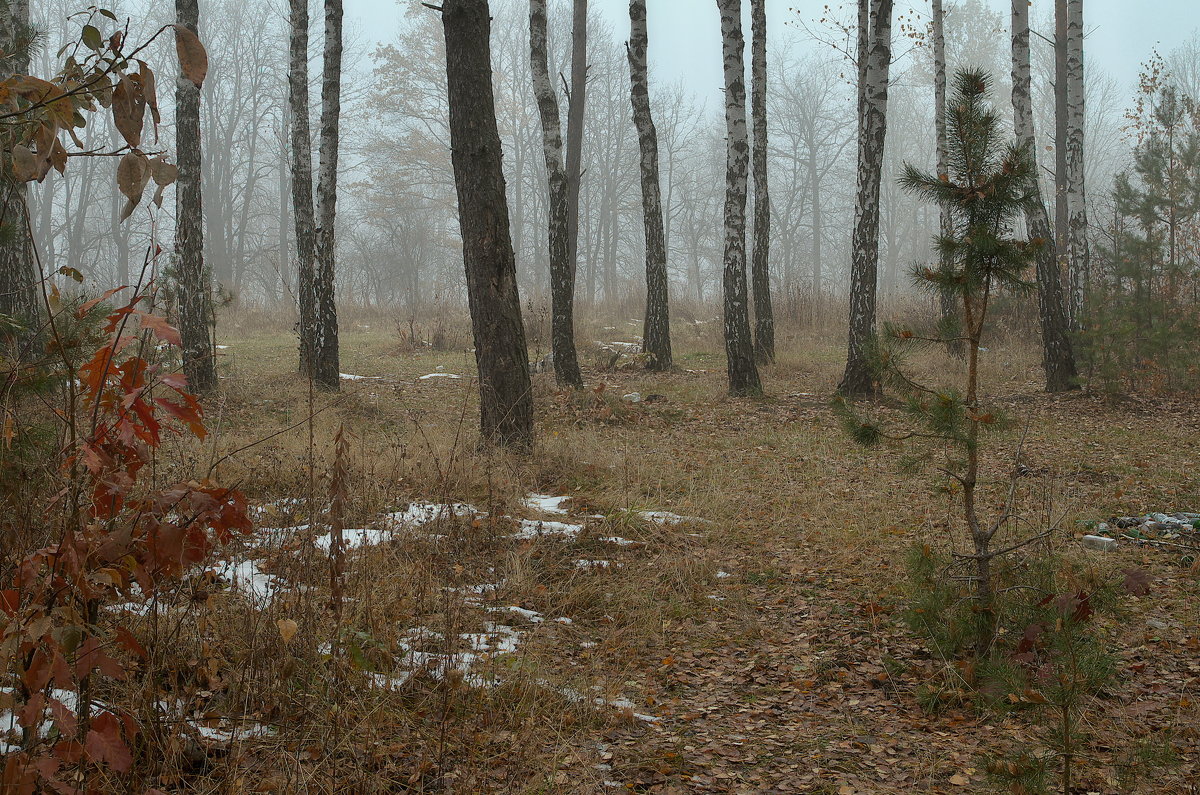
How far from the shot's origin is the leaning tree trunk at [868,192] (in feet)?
30.7

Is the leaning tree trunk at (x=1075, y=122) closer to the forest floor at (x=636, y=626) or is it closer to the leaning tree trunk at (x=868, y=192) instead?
the leaning tree trunk at (x=868, y=192)

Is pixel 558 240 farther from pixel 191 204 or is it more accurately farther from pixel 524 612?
pixel 524 612

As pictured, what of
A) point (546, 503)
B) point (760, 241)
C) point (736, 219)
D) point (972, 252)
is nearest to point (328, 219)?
point (736, 219)

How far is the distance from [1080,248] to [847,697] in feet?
36.7

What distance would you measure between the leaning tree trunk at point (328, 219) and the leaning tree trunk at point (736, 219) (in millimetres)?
4973

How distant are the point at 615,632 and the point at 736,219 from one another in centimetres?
749

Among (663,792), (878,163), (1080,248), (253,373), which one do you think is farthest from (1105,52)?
(663,792)

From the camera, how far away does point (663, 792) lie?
2.58 m

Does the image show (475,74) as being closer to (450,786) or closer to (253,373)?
(450,786)

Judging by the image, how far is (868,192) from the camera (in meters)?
9.59

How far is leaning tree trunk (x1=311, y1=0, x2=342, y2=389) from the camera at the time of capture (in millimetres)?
10133

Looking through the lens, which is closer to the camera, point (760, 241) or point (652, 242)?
point (652, 242)

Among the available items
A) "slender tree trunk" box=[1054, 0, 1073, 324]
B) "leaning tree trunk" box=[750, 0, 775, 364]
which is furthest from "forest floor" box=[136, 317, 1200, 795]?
"slender tree trunk" box=[1054, 0, 1073, 324]

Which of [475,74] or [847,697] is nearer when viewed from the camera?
[847,697]
